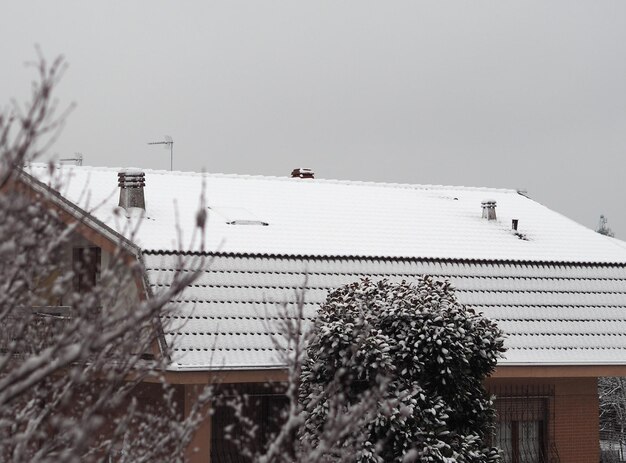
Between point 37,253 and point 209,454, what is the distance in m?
9.35

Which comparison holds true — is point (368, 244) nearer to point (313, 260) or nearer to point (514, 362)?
point (313, 260)

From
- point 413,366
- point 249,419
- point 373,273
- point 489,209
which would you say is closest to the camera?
point 413,366

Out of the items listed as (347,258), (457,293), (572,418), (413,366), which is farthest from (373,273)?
(572,418)

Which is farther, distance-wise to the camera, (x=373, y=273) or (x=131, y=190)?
(x=131, y=190)

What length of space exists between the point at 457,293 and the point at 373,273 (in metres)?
1.32

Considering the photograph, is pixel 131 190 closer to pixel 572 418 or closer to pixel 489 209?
pixel 489 209

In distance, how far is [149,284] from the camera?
13.4 meters

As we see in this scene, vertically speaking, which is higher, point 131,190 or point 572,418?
point 131,190

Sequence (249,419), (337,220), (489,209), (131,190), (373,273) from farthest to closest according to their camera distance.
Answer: (489,209) < (337,220) < (131,190) < (373,273) < (249,419)

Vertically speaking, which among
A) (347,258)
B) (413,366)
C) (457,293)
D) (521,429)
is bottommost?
(521,429)

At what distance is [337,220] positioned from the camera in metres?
18.1

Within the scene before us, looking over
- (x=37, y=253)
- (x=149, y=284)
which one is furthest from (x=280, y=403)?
(x=37, y=253)

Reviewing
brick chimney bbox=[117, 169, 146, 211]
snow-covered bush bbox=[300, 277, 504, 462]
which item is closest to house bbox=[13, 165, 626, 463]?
brick chimney bbox=[117, 169, 146, 211]

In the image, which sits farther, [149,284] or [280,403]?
[280,403]
